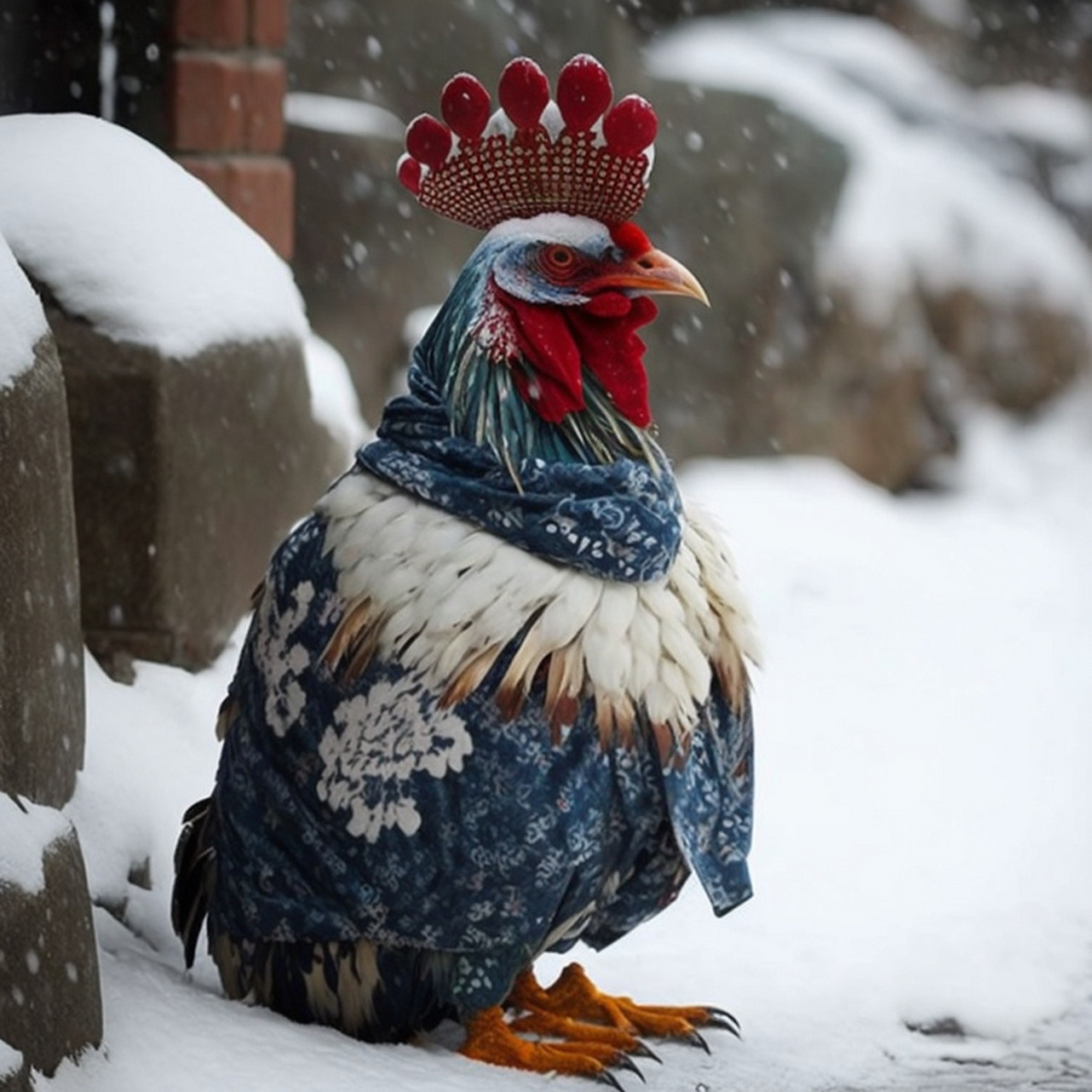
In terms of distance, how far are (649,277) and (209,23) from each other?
1.98 m

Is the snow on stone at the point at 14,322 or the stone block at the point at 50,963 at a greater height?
the snow on stone at the point at 14,322

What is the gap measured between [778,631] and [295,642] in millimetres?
2855

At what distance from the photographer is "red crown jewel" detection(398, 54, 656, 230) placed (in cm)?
242

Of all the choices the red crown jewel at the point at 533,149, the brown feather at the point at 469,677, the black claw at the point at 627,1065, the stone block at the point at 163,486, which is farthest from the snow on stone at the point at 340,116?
the black claw at the point at 627,1065

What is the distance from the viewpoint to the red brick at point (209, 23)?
407 cm

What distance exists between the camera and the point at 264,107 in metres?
4.29

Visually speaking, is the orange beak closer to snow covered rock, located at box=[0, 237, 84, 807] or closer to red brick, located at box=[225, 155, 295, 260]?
snow covered rock, located at box=[0, 237, 84, 807]

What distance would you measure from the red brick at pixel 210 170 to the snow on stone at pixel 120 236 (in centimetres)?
55

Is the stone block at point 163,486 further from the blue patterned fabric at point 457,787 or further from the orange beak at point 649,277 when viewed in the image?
the orange beak at point 649,277

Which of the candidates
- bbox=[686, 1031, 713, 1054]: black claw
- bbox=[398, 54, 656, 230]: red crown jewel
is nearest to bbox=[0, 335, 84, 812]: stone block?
bbox=[398, 54, 656, 230]: red crown jewel

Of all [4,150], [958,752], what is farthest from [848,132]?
[4,150]

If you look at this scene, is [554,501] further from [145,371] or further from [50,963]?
[145,371]

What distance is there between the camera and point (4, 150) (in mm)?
3336

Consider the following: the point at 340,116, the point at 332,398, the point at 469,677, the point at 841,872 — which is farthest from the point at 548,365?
the point at 340,116
